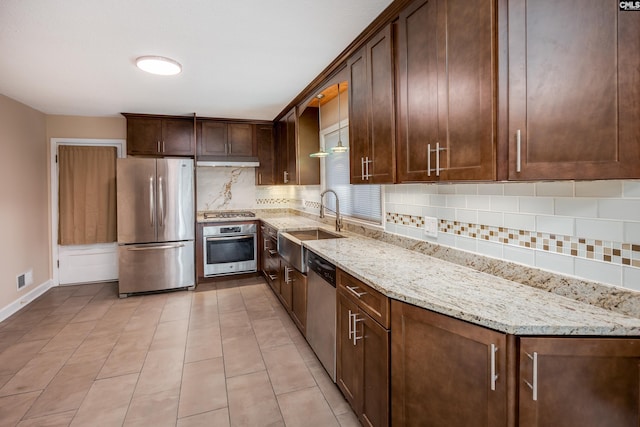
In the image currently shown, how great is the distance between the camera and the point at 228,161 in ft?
15.7

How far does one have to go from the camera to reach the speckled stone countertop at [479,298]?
1050 millimetres

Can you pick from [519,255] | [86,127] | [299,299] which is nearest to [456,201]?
[519,255]

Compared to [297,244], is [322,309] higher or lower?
lower

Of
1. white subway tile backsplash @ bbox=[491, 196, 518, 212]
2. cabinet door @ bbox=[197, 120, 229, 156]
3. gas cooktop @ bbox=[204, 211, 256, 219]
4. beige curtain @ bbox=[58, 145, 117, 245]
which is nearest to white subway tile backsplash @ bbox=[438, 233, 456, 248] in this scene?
white subway tile backsplash @ bbox=[491, 196, 518, 212]

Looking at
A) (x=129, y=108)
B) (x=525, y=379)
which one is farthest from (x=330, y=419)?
(x=129, y=108)

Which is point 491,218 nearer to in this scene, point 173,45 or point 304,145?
point 173,45

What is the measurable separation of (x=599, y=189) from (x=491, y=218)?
0.51 meters

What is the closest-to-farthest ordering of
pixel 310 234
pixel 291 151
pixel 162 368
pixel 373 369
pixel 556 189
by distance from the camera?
pixel 556 189 → pixel 373 369 → pixel 162 368 → pixel 310 234 → pixel 291 151

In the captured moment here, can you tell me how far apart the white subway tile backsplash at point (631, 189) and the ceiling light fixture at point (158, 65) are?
9.79ft

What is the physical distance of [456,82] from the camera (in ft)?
4.78

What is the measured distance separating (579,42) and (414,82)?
784 mm

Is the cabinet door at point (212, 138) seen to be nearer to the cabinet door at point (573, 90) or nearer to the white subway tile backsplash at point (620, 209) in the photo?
the cabinet door at point (573, 90)

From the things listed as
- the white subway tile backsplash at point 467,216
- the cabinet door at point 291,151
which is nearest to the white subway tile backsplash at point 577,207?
the white subway tile backsplash at point 467,216

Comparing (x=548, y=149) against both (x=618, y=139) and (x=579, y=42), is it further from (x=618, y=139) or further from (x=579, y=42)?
(x=579, y=42)
